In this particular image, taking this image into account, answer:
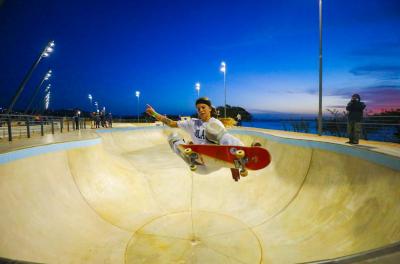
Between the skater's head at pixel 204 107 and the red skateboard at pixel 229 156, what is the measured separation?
2.78ft

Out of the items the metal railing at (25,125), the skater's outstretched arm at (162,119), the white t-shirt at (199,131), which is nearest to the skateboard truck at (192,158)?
the white t-shirt at (199,131)

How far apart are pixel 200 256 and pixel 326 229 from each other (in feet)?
10.0

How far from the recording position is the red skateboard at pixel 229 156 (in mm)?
4784

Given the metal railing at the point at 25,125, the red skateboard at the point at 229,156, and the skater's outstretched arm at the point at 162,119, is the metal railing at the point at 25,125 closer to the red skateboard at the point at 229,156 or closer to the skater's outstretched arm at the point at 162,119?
the skater's outstretched arm at the point at 162,119

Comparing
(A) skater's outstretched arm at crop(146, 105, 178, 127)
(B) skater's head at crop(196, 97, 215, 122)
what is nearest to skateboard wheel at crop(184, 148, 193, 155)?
(B) skater's head at crop(196, 97, 215, 122)

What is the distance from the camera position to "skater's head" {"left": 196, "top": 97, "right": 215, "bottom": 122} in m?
5.59

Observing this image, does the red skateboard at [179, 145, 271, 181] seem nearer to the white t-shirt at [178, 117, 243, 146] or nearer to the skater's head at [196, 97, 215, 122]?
the white t-shirt at [178, 117, 243, 146]

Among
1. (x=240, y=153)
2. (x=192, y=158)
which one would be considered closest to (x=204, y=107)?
(x=192, y=158)

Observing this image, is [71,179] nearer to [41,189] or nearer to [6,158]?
[41,189]

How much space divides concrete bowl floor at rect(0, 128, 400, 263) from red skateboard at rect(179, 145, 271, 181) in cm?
218

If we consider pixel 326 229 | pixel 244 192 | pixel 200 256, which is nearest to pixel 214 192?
pixel 244 192

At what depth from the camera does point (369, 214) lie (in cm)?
437

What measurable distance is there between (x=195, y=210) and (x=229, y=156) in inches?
139

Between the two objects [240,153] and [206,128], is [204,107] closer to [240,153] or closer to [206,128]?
[206,128]
